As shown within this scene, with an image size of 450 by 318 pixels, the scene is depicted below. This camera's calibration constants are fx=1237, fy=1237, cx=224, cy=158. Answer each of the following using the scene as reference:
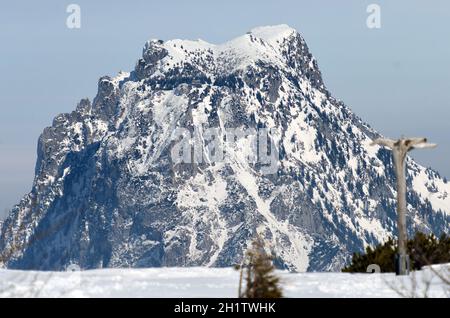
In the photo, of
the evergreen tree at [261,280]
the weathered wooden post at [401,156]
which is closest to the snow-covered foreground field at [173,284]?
the evergreen tree at [261,280]

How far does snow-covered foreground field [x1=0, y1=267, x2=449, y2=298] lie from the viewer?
35.9m

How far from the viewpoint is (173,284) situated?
39406mm

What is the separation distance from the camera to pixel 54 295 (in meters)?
34.6

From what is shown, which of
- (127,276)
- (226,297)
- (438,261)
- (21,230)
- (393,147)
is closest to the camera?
(21,230)

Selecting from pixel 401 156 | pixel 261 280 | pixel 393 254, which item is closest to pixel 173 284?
pixel 261 280

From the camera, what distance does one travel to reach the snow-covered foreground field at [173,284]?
35.9 m

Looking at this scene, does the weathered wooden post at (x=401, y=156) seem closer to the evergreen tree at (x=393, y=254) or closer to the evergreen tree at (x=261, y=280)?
the evergreen tree at (x=393, y=254)

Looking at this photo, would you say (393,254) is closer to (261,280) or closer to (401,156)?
(401,156)

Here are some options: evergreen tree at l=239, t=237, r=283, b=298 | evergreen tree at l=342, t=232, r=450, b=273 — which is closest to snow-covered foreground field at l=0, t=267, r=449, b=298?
evergreen tree at l=239, t=237, r=283, b=298

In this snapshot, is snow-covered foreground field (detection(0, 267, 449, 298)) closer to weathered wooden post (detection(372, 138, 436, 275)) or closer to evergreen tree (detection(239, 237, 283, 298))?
evergreen tree (detection(239, 237, 283, 298))
